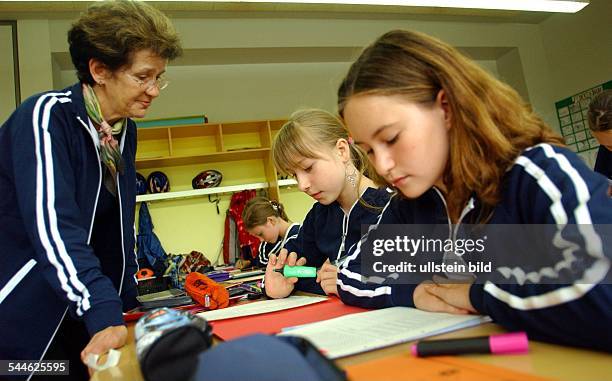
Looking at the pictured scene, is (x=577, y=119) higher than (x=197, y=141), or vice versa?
(x=197, y=141)

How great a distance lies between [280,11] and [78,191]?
3508 millimetres

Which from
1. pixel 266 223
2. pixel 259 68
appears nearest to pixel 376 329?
pixel 266 223

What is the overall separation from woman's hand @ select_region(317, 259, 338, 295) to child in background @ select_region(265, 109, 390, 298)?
5.5 inches

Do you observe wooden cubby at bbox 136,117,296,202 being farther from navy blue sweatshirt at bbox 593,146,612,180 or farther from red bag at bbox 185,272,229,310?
red bag at bbox 185,272,229,310

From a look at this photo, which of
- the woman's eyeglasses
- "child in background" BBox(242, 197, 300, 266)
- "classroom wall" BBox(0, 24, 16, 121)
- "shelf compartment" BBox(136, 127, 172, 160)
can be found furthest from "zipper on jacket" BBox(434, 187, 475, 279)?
"classroom wall" BBox(0, 24, 16, 121)

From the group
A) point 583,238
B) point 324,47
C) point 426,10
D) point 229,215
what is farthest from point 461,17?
point 583,238

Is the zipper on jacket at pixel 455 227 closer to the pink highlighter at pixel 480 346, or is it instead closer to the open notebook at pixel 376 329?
the open notebook at pixel 376 329

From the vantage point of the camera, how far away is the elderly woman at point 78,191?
0.90 metres

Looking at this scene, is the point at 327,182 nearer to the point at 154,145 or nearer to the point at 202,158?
the point at 202,158

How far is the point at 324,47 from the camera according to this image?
14.6 feet

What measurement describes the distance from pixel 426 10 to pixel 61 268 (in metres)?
4.45

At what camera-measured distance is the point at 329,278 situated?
118cm

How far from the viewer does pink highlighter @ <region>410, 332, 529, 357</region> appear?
53cm

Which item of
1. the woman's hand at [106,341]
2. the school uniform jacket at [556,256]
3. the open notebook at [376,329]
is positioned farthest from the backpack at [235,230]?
the school uniform jacket at [556,256]
